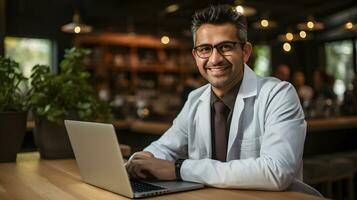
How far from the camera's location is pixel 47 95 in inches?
78.0

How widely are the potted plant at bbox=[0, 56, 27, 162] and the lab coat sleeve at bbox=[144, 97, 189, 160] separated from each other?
63cm

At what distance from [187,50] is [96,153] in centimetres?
802

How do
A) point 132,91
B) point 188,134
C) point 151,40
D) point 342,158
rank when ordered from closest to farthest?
point 188,134, point 342,158, point 132,91, point 151,40

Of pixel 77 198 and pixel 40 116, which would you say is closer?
pixel 77 198

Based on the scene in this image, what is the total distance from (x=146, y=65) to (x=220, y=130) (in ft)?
22.1

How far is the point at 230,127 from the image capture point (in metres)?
1.63

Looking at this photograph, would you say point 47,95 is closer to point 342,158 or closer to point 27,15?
point 342,158

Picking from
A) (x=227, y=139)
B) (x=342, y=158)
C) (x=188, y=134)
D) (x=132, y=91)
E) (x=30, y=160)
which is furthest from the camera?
(x=132, y=91)

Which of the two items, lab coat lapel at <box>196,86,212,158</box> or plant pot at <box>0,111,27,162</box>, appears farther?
plant pot at <box>0,111,27,162</box>

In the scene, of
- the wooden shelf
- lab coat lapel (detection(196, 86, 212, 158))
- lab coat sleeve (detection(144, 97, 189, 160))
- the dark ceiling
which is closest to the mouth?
lab coat lapel (detection(196, 86, 212, 158))

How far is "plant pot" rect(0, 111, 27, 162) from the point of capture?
187 cm

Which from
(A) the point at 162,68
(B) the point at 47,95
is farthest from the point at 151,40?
(B) the point at 47,95

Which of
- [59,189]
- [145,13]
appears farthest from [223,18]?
[145,13]

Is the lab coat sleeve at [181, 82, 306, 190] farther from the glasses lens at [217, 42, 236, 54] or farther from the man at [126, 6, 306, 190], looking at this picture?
the glasses lens at [217, 42, 236, 54]
